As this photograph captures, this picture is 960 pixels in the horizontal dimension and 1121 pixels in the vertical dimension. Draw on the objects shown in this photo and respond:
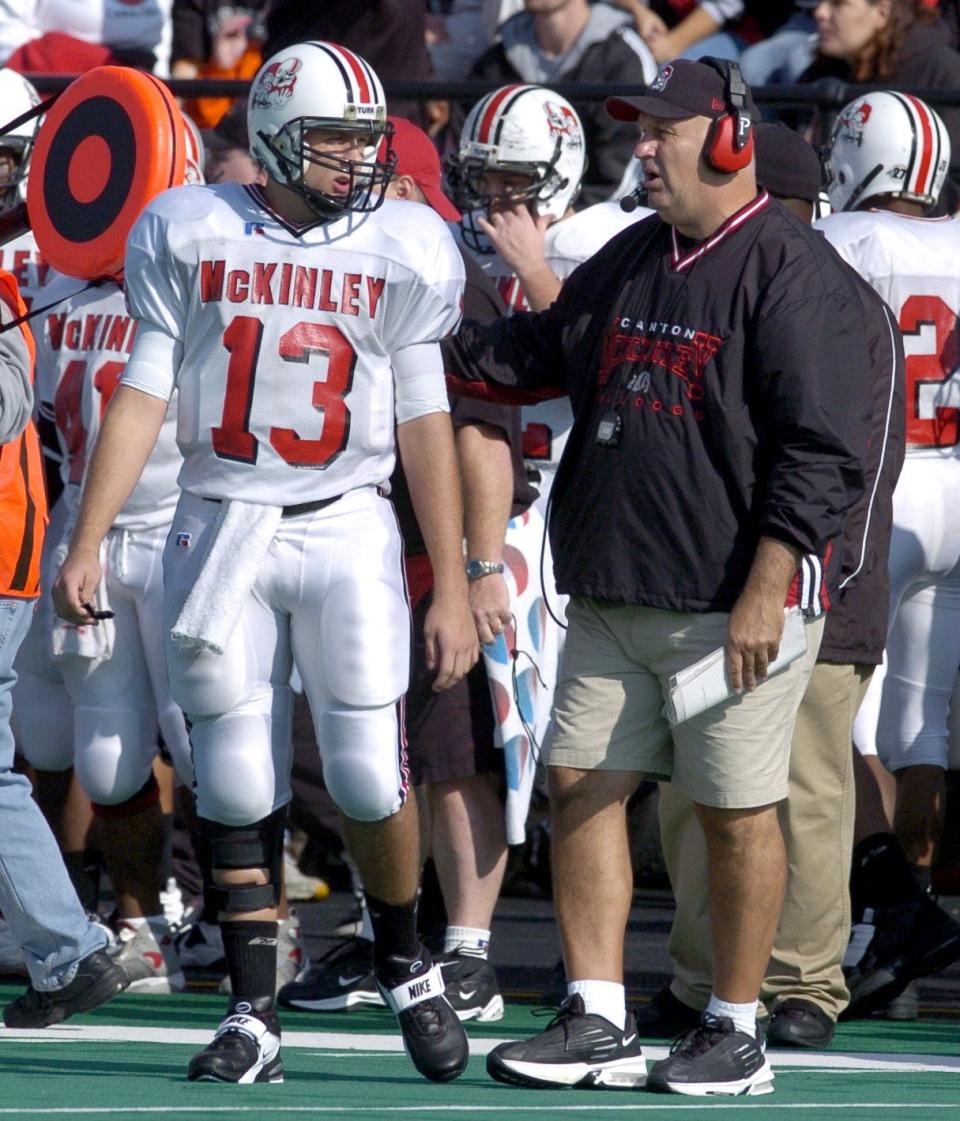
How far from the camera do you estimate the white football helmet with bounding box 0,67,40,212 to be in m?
6.02

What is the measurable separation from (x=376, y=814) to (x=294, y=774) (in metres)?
3.53

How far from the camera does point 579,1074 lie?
438 centimetres

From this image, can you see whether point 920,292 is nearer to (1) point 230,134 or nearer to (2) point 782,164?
(2) point 782,164

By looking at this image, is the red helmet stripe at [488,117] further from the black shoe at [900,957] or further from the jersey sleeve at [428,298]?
the black shoe at [900,957]

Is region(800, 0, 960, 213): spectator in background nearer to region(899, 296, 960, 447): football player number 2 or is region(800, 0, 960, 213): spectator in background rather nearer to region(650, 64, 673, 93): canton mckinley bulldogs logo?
region(899, 296, 960, 447): football player number 2

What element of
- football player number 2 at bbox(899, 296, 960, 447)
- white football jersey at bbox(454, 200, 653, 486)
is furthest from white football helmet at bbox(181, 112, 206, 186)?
football player number 2 at bbox(899, 296, 960, 447)

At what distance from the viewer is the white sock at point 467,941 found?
226 inches

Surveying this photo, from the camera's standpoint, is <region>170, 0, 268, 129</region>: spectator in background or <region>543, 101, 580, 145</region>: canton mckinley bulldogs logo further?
<region>170, 0, 268, 129</region>: spectator in background

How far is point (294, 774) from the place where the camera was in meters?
7.88

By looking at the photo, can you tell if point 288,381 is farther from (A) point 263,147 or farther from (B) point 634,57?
(B) point 634,57

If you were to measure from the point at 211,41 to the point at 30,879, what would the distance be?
20.6 feet

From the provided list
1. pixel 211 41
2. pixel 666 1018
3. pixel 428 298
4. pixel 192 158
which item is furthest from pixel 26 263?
pixel 211 41

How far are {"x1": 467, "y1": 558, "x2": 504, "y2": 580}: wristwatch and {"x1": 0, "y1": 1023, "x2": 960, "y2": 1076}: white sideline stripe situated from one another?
1064mm

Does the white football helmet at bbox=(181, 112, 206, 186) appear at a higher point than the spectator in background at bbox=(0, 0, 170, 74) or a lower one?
lower
